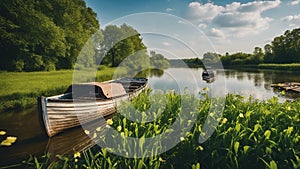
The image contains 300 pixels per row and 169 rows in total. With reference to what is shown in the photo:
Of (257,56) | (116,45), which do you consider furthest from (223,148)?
(257,56)

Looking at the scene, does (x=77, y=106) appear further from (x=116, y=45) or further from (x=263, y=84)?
(x=116, y=45)

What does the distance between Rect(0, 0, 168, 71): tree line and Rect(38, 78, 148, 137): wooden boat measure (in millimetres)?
3176

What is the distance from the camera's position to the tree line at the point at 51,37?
20953 millimetres

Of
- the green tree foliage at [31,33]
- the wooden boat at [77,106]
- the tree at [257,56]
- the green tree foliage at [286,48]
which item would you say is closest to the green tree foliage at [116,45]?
the green tree foliage at [31,33]

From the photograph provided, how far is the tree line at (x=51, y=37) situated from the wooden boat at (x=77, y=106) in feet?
10.4

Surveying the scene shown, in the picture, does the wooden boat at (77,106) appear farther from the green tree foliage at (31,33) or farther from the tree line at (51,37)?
the green tree foliage at (31,33)

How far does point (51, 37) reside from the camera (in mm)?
23562

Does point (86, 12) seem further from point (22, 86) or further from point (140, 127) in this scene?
point (140, 127)

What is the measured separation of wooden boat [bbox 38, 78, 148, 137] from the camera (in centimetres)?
867

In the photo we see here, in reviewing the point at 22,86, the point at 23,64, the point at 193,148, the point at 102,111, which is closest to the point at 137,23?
the point at 193,148

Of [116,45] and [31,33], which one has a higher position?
[116,45]

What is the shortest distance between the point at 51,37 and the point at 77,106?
17017mm

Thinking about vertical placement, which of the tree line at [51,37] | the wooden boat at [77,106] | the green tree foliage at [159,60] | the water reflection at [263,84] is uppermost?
the tree line at [51,37]

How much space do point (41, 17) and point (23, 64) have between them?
547 cm
